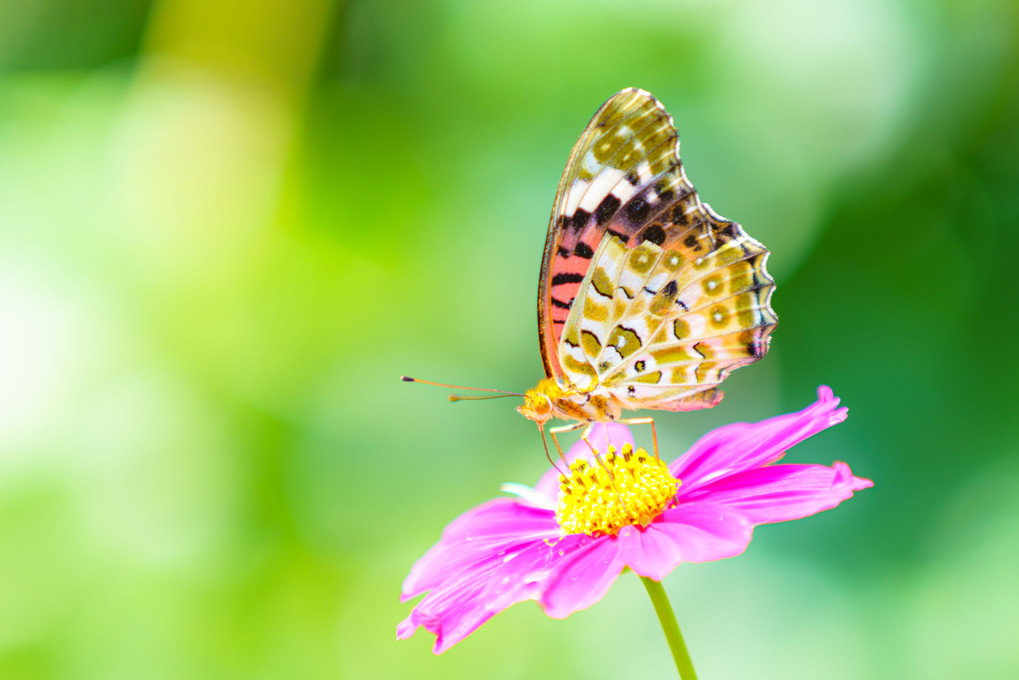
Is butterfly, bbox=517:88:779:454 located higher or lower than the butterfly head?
higher

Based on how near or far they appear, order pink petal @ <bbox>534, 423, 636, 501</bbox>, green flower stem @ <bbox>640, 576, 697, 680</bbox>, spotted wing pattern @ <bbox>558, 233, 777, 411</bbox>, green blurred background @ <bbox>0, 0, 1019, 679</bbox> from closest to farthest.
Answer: green flower stem @ <bbox>640, 576, 697, 680</bbox>, spotted wing pattern @ <bbox>558, 233, 777, 411</bbox>, pink petal @ <bbox>534, 423, 636, 501</bbox>, green blurred background @ <bbox>0, 0, 1019, 679</bbox>

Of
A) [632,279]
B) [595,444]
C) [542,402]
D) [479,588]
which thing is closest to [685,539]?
[479,588]

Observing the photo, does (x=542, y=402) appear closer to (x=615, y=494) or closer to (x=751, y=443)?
(x=615, y=494)

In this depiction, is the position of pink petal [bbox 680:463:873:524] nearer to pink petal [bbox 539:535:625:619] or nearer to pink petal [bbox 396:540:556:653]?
pink petal [bbox 539:535:625:619]

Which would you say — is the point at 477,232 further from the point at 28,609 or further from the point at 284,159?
the point at 28,609

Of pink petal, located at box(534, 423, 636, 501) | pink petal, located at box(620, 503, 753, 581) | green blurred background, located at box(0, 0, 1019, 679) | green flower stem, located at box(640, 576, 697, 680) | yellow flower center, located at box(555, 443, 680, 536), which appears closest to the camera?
green flower stem, located at box(640, 576, 697, 680)

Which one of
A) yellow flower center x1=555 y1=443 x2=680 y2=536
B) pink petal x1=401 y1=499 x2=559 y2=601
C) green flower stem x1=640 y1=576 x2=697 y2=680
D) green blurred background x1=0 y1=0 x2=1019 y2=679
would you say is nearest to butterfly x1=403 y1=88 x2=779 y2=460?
yellow flower center x1=555 y1=443 x2=680 y2=536

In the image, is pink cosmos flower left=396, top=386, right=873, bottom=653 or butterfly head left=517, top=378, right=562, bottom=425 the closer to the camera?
pink cosmos flower left=396, top=386, right=873, bottom=653
